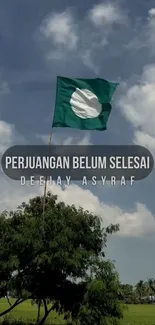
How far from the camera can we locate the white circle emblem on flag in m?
23.0

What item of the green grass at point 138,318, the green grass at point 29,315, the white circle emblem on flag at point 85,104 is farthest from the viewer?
the green grass at point 138,318

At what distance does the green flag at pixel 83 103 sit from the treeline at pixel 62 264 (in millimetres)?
4688

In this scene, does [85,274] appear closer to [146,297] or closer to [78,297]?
[78,297]

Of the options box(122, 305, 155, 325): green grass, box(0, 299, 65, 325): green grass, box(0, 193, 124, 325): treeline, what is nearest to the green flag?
box(0, 193, 124, 325): treeline

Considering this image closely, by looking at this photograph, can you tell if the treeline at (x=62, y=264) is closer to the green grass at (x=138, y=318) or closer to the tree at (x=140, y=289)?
the green grass at (x=138, y=318)

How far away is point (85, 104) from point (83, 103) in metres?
0.19

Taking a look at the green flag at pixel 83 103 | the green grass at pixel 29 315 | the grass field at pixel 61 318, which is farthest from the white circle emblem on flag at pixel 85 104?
the green grass at pixel 29 315

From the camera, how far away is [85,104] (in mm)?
23125

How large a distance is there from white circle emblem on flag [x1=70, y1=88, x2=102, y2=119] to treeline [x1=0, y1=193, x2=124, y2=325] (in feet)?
16.3

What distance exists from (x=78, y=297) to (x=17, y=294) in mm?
2772

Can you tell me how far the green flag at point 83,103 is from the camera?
2278 centimetres

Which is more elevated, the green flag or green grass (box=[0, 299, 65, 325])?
the green flag

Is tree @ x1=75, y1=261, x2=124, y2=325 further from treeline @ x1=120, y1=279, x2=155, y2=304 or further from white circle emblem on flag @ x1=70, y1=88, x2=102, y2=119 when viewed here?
treeline @ x1=120, y1=279, x2=155, y2=304

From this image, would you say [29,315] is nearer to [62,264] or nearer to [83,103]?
[62,264]
